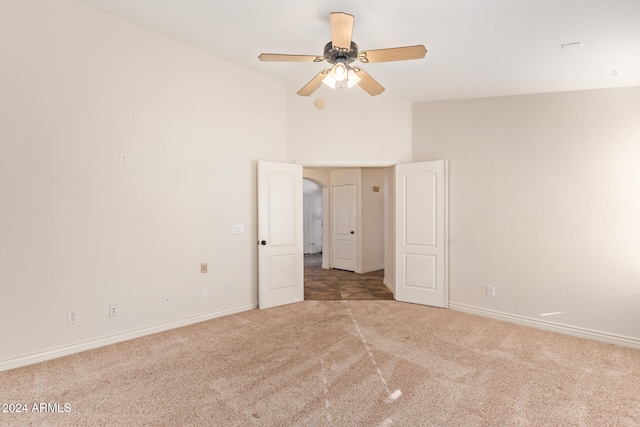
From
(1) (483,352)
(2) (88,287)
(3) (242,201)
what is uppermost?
(3) (242,201)

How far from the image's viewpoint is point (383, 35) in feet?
10.4

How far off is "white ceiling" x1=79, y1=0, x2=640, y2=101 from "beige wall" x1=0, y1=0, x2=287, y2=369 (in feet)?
1.48

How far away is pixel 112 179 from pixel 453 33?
361 centimetres

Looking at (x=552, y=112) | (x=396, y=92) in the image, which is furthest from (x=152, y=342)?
(x=552, y=112)

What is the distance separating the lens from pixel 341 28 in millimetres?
2387

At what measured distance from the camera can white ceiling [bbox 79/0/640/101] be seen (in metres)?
2.64

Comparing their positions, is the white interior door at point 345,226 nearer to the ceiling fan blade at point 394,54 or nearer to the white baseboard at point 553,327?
the white baseboard at point 553,327

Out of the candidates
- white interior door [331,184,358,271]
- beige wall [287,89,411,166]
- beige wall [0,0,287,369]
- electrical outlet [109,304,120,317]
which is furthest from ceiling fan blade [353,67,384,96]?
white interior door [331,184,358,271]

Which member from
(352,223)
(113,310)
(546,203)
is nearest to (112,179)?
(113,310)

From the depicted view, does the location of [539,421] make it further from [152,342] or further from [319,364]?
[152,342]

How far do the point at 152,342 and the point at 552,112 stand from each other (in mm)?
5168

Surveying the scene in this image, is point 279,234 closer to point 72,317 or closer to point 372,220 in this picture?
point 72,317

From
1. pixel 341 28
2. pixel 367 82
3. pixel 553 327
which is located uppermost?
pixel 341 28

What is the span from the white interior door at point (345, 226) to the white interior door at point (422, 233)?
2361 millimetres
